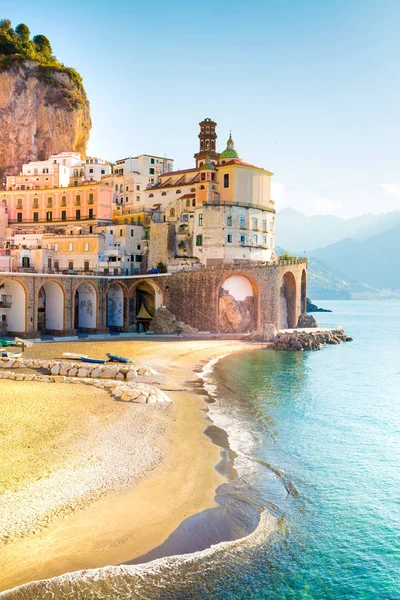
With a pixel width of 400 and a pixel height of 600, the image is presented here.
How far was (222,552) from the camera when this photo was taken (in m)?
16.6

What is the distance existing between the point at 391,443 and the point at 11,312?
160 ft

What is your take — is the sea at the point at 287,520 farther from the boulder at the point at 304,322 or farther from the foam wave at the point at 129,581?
the boulder at the point at 304,322

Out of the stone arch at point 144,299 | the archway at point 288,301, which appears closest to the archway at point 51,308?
the stone arch at point 144,299

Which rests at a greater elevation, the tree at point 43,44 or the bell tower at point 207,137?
the tree at point 43,44

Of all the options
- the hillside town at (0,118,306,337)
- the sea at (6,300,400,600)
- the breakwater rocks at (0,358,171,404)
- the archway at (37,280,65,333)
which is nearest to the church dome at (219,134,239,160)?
the hillside town at (0,118,306,337)

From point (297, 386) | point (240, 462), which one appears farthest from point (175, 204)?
point (240, 462)

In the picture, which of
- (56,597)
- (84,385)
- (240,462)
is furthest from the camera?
(84,385)

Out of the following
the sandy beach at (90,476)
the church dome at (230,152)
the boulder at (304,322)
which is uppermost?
the church dome at (230,152)

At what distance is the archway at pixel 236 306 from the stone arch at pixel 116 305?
46.3 feet

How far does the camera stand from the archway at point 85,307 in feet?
244

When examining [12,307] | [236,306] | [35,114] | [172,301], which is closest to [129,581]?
[12,307]

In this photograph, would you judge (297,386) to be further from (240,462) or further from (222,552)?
(222,552)

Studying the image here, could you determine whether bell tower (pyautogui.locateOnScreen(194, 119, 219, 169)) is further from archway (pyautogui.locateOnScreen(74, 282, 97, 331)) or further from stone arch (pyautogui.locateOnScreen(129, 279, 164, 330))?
archway (pyautogui.locateOnScreen(74, 282, 97, 331))

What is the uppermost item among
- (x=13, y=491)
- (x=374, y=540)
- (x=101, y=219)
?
(x=101, y=219)
